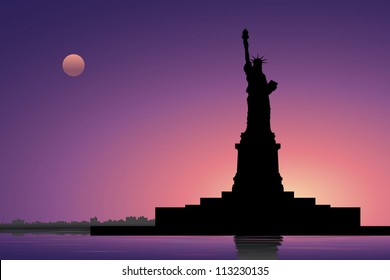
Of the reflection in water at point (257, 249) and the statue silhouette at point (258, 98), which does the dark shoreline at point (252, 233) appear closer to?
the reflection in water at point (257, 249)

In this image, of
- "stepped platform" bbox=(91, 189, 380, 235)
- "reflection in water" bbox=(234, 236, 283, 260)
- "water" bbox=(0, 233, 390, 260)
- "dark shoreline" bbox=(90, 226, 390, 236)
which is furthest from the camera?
"dark shoreline" bbox=(90, 226, 390, 236)

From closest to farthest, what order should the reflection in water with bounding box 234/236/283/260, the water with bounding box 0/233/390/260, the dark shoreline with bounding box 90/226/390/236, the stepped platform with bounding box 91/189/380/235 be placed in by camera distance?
1. the reflection in water with bounding box 234/236/283/260
2. the water with bounding box 0/233/390/260
3. the stepped platform with bounding box 91/189/380/235
4. the dark shoreline with bounding box 90/226/390/236

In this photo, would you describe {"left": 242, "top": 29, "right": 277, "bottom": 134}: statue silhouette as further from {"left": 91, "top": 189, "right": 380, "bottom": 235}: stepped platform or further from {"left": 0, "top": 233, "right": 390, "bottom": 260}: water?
{"left": 0, "top": 233, "right": 390, "bottom": 260}: water

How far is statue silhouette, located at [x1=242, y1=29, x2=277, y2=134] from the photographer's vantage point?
161 ft

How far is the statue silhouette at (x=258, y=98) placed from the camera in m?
48.9

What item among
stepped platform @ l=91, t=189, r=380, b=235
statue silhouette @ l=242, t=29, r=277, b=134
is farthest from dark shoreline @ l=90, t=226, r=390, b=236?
statue silhouette @ l=242, t=29, r=277, b=134

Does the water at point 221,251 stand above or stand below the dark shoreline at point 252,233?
below

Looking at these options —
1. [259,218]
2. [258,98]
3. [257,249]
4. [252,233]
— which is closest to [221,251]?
[257,249]

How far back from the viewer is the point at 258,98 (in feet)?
161

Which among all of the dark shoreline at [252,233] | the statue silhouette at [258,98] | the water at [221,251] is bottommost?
the water at [221,251]

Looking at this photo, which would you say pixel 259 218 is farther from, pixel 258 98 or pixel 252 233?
pixel 258 98

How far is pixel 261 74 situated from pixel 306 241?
10.8 metres

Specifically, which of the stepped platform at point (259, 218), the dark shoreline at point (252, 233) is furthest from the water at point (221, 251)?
the dark shoreline at point (252, 233)
